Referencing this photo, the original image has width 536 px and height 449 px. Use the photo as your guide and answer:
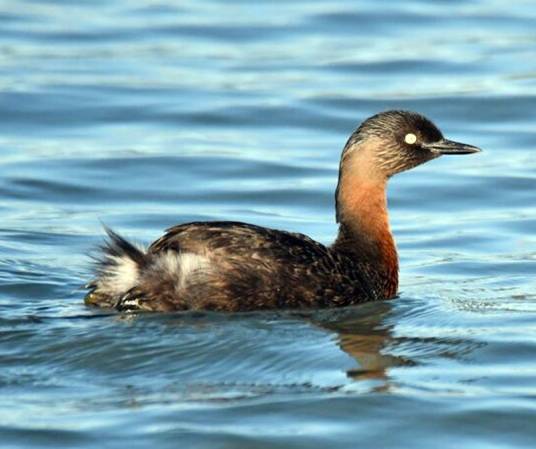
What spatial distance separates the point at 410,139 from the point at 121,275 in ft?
7.63

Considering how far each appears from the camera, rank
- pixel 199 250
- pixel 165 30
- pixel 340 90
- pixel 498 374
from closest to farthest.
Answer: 1. pixel 498 374
2. pixel 199 250
3. pixel 340 90
4. pixel 165 30

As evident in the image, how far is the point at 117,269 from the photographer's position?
32.6 ft

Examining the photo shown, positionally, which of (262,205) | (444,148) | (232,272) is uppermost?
(444,148)

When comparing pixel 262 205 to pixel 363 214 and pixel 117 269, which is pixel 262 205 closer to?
pixel 363 214

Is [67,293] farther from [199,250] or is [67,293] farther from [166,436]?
[166,436]

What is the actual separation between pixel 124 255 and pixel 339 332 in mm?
1312

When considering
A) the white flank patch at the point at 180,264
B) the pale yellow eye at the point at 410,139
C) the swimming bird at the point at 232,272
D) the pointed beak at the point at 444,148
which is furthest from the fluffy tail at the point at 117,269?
the pointed beak at the point at 444,148

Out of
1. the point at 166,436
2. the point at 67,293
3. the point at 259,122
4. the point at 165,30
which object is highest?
the point at 165,30

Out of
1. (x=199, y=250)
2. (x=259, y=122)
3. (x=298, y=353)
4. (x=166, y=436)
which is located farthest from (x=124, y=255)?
(x=259, y=122)

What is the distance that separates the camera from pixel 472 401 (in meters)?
8.48

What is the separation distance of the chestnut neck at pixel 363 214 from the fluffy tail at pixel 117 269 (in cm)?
149

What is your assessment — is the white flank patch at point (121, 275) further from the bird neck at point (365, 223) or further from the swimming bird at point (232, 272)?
the bird neck at point (365, 223)

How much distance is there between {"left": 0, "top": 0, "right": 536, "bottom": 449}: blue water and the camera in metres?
8.28

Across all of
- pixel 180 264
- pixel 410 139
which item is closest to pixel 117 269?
pixel 180 264
